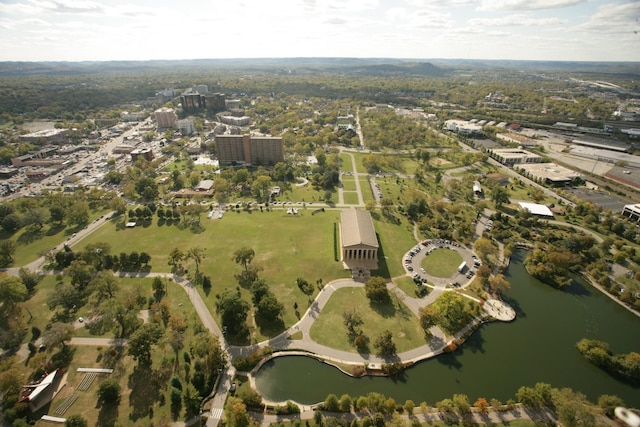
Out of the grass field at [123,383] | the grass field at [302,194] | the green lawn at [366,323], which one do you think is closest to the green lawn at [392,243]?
the green lawn at [366,323]

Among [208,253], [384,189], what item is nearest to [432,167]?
[384,189]

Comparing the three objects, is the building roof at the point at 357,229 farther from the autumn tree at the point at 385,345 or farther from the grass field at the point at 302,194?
the grass field at the point at 302,194

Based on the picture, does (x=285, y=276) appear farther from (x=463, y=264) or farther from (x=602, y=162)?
(x=602, y=162)

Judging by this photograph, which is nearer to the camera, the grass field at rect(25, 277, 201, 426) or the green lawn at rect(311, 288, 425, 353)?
the grass field at rect(25, 277, 201, 426)

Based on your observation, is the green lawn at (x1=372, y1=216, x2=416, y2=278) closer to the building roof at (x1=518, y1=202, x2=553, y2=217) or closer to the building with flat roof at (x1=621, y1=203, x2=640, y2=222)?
the building roof at (x1=518, y1=202, x2=553, y2=217)

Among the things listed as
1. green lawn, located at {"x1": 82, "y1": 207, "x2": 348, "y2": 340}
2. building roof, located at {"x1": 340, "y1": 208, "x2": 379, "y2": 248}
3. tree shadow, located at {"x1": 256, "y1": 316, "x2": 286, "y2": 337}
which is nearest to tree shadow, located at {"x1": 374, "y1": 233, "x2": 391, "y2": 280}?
building roof, located at {"x1": 340, "y1": 208, "x2": 379, "y2": 248}

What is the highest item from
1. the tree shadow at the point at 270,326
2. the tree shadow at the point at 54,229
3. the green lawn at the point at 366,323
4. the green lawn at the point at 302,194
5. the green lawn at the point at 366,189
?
the green lawn at the point at 366,189

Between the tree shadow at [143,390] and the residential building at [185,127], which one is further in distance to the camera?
the residential building at [185,127]
